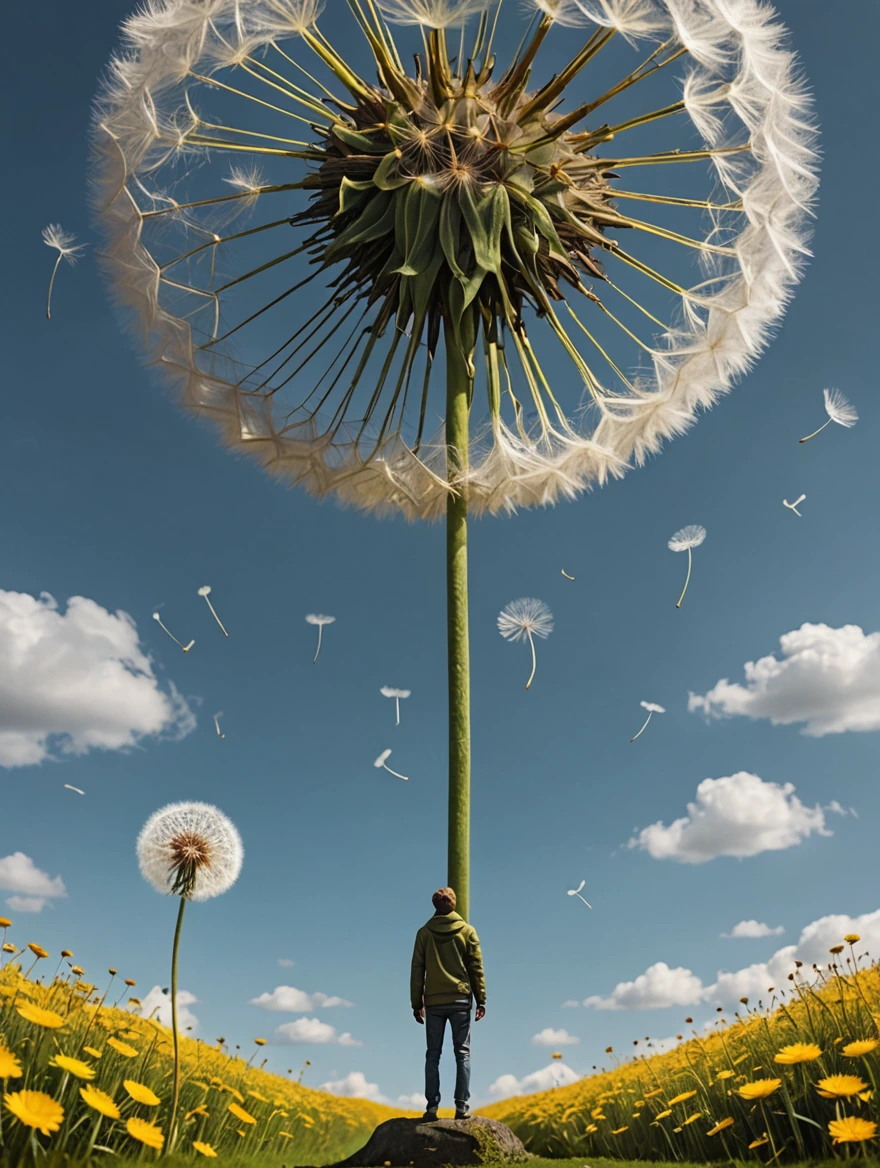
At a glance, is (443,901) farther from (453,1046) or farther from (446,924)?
(453,1046)

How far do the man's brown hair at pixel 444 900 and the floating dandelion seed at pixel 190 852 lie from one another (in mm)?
3505

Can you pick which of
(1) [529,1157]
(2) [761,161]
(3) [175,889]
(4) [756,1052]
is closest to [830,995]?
(4) [756,1052]

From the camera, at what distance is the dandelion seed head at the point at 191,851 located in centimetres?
465

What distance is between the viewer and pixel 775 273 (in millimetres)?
11883

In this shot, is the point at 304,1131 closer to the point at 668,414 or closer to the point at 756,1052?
the point at 756,1052

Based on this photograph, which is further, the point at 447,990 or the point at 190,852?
the point at 447,990

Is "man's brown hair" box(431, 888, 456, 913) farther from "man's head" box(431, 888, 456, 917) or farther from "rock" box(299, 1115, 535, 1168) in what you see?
"rock" box(299, 1115, 535, 1168)

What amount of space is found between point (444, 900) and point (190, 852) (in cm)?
385

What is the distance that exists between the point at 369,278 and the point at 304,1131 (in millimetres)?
9618

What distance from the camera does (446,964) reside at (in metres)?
7.79

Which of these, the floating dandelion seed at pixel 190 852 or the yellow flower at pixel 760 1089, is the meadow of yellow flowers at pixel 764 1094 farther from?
the floating dandelion seed at pixel 190 852

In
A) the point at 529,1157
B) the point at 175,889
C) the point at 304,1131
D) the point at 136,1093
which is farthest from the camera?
the point at 304,1131

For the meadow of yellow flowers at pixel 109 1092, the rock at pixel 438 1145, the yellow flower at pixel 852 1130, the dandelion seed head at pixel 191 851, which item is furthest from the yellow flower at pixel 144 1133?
the rock at pixel 438 1145

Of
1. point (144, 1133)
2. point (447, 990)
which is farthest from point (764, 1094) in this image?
point (447, 990)
